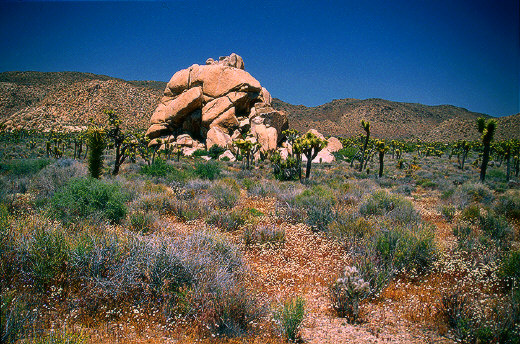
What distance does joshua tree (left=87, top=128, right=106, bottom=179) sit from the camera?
12.3 m

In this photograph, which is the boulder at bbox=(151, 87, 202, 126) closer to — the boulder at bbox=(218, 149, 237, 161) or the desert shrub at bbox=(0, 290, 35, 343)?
the boulder at bbox=(218, 149, 237, 161)

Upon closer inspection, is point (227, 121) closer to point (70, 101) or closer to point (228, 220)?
point (228, 220)

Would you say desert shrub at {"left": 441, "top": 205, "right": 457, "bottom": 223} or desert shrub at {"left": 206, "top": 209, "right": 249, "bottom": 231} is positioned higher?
desert shrub at {"left": 441, "top": 205, "right": 457, "bottom": 223}

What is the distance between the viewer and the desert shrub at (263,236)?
6566 millimetres

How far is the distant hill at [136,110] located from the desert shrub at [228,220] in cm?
5370

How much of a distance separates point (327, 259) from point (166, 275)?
3322mm

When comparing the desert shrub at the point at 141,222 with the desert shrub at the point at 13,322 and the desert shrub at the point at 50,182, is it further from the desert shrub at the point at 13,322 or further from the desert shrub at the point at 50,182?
the desert shrub at the point at 50,182

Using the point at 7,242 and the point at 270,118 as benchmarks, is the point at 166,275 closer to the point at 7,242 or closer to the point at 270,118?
the point at 7,242

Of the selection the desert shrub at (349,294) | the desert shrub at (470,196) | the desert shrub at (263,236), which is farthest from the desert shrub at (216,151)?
the desert shrub at (349,294)

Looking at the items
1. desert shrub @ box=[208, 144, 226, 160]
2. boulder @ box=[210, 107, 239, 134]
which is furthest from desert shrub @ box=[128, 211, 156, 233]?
boulder @ box=[210, 107, 239, 134]

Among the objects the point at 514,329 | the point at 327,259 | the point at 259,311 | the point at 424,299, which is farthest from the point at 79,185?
the point at 514,329

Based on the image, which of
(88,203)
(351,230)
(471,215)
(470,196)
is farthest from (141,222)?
(470,196)

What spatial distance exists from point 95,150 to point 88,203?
651 cm

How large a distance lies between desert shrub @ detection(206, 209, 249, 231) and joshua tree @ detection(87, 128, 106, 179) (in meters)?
7.72
